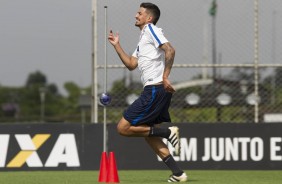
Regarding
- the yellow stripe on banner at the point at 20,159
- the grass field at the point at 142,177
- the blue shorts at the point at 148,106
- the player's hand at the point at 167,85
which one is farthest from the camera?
the yellow stripe on banner at the point at 20,159

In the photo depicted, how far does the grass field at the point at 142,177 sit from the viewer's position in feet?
41.5

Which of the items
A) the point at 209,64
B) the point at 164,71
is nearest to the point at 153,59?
the point at 164,71

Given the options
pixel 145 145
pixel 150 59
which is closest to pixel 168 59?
pixel 150 59

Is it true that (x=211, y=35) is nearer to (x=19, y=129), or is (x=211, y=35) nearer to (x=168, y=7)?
(x=168, y=7)

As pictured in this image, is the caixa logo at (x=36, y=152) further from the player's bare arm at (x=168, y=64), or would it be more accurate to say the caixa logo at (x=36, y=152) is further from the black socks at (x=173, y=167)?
the player's bare arm at (x=168, y=64)

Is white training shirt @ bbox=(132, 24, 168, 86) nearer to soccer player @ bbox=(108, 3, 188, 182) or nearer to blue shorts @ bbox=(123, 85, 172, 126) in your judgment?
soccer player @ bbox=(108, 3, 188, 182)

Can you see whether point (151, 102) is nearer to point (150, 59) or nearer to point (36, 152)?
point (150, 59)

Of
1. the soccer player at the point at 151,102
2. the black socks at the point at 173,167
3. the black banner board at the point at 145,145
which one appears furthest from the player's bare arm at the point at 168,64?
the black banner board at the point at 145,145

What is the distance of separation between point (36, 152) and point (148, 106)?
399 centimetres

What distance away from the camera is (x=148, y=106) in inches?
477

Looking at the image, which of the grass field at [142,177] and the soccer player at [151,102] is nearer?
the soccer player at [151,102]

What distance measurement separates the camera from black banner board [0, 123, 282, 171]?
15.7 metres

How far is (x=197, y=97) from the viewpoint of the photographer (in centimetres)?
1678

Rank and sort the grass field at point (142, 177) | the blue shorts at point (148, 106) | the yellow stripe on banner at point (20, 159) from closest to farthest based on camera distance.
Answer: the blue shorts at point (148, 106), the grass field at point (142, 177), the yellow stripe on banner at point (20, 159)
